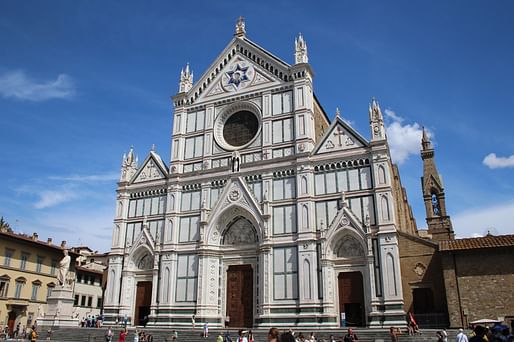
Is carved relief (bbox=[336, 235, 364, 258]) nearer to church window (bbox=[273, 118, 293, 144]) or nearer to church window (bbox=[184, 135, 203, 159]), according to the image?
church window (bbox=[273, 118, 293, 144])

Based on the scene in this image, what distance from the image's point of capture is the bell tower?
49.3 metres

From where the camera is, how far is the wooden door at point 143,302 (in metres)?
32.5

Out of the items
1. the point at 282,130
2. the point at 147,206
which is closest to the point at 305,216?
the point at 282,130

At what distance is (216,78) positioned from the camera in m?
36.4

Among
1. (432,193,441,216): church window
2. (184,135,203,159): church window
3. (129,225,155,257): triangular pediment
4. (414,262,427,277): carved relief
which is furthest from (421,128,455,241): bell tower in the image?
(129,225,155,257): triangular pediment

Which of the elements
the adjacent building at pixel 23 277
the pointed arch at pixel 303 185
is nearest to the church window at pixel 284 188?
the pointed arch at pixel 303 185

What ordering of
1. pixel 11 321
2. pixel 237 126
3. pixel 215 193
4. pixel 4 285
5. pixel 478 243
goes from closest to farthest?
pixel 478 243
pixel 215 193
pixel 237 126
pixel 4 285
pixel 11 321

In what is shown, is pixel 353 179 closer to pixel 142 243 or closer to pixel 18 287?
pixel 142 243

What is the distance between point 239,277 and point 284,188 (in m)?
6.96

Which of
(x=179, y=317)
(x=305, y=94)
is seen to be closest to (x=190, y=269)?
(x=179, y=317)

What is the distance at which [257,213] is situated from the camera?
3056 cm

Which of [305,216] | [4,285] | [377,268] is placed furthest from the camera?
[4,285]

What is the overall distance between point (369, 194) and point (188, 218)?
1351 centimetres

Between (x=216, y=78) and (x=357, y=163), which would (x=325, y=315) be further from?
(x=216, y=78)
